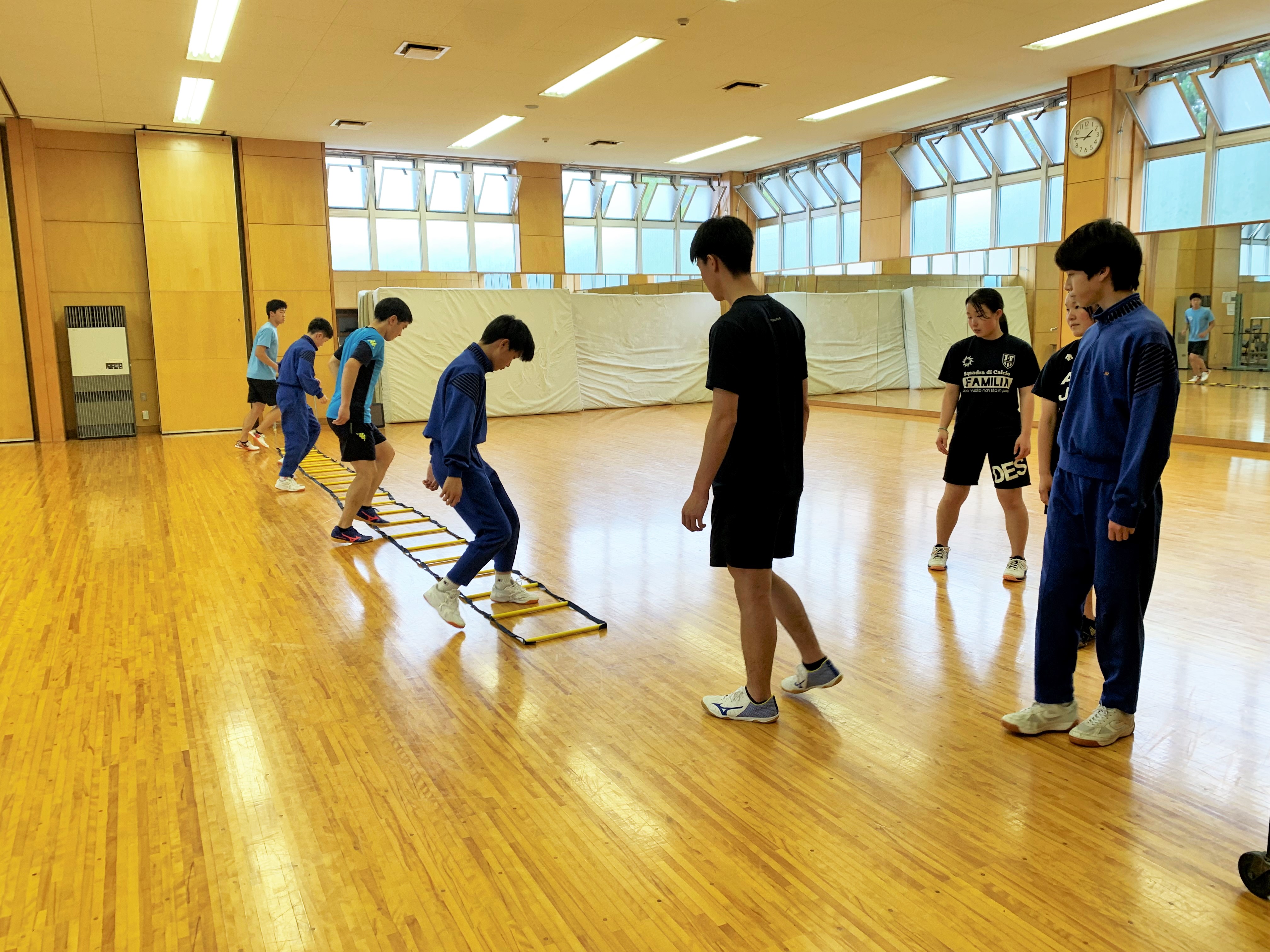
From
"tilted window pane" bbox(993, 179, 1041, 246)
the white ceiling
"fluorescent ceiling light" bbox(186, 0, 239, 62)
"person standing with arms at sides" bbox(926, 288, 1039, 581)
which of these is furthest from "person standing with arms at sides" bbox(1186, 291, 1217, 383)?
"fluorescent ceiling light" bbox(186, 0, 239, 62)

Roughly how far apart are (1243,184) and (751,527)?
11.1 m

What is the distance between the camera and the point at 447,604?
4.07m

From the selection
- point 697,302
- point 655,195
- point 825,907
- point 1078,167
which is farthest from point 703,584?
point 655,195

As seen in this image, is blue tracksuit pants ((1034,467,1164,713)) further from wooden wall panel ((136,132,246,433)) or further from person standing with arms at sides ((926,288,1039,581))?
wooden wall panel ((136,132,246,433))

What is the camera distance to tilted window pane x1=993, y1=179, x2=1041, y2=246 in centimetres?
1320

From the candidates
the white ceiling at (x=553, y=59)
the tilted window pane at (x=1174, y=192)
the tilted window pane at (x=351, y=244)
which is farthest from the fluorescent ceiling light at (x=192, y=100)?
the tilted window pane at (x=1174, y=192)

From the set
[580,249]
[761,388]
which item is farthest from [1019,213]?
[761,388]

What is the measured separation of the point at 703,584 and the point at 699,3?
5.83m

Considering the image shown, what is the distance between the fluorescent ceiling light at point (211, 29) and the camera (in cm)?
787

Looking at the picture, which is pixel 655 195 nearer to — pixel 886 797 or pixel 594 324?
pixel 594 324

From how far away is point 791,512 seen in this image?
2.85 metres

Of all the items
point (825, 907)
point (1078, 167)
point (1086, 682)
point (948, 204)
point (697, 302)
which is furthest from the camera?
point (697, 302)

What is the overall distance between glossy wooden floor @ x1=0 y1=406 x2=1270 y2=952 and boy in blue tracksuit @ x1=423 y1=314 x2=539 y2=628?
0.91 ft

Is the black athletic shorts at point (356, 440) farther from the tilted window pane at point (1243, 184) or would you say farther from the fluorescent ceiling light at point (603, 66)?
the tilted window pane at point (1243, 184)
